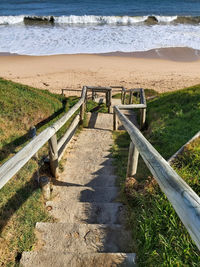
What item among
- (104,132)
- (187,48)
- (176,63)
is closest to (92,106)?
(104,132)

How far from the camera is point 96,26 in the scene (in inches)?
1268

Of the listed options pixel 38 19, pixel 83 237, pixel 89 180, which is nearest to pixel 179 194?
pixel 83 237

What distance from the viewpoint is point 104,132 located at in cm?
815

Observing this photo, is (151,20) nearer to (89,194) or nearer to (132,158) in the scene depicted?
(132,158)

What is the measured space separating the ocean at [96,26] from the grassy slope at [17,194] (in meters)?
17.0

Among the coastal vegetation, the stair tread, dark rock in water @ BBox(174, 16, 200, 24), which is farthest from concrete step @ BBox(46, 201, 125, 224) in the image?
dark rock in water @ BBox(174, 16, 200, 24)

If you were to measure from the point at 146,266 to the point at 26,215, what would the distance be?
1.68m

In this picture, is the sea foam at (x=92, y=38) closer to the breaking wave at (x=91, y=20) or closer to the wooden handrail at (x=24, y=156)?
the breaking wave at (x=91, y=20)

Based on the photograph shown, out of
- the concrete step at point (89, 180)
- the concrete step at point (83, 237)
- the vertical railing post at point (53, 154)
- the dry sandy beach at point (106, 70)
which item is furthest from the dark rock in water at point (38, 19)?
the concrete step at point (83, 237)

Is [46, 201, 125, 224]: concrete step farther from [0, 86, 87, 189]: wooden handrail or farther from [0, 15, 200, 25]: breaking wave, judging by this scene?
[0, 15, 200, 25]: breaking wave

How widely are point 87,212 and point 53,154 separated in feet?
3.96

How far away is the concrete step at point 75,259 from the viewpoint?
2.42 metres

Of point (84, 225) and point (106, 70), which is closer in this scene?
point (84, 225)

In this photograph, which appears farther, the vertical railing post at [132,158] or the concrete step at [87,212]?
the vertical railing post at [132,158]
